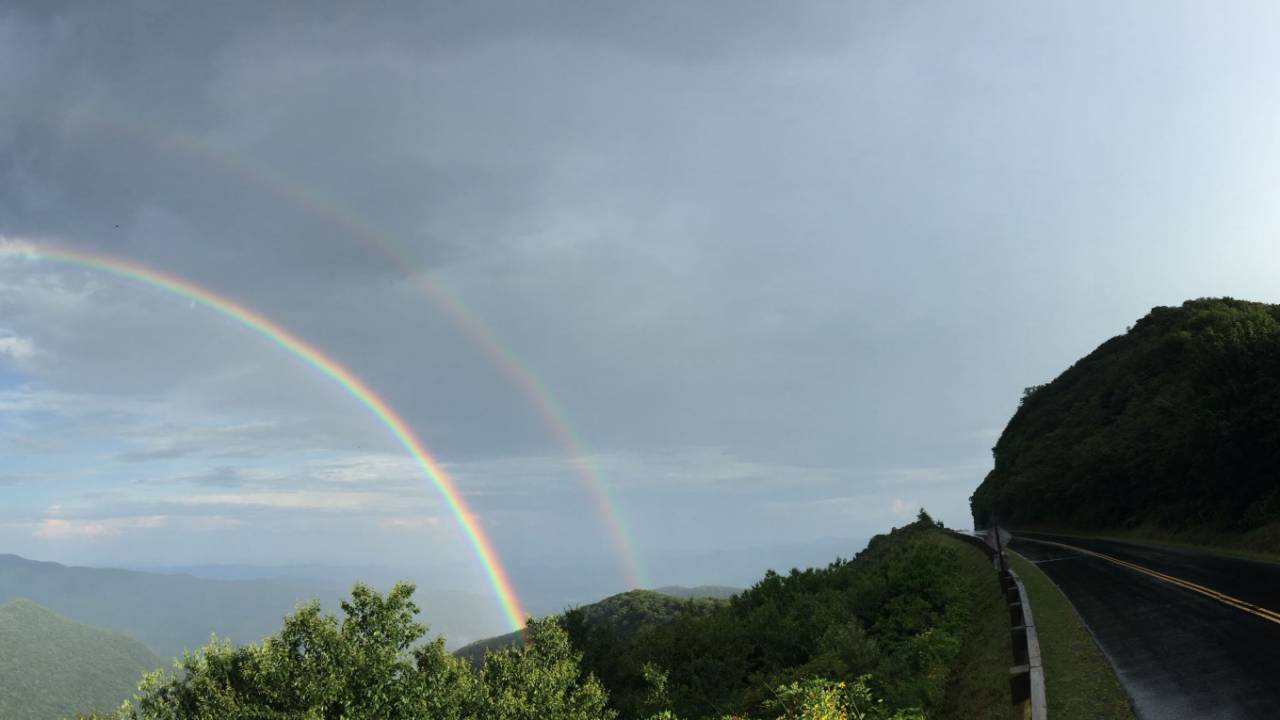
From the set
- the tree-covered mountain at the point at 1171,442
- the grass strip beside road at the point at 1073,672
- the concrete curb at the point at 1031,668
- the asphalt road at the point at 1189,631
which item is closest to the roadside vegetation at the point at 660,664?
the concrete curb at the point at 1031,668

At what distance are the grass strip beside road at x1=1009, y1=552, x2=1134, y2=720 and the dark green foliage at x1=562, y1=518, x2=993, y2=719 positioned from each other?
243 centimetres

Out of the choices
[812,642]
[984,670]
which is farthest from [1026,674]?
[812,642]

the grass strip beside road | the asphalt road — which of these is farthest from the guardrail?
the asphalt road

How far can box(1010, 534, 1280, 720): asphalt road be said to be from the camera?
42.1ft

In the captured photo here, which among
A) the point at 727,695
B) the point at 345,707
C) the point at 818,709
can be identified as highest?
the point at 818,709

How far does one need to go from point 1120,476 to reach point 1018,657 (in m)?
48.1

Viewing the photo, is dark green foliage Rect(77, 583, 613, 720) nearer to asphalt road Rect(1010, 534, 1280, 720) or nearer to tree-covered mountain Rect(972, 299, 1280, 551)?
asphalt road Rect(1010, 534, 1280, 720)

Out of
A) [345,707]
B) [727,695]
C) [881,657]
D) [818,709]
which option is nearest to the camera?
[818,709]

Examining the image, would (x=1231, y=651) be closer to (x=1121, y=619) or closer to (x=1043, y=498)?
(x=1121, y=619)

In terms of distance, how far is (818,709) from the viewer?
13328 mm

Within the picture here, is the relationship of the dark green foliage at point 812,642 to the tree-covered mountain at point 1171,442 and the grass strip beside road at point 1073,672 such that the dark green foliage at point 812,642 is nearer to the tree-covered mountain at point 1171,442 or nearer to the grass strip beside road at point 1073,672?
the grass strip beside road at point 1073,672

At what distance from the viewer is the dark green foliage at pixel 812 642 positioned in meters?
18.5

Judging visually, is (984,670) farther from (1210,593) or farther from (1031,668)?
(1210,593)

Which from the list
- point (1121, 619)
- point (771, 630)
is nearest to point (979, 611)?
point (1121, 619)
